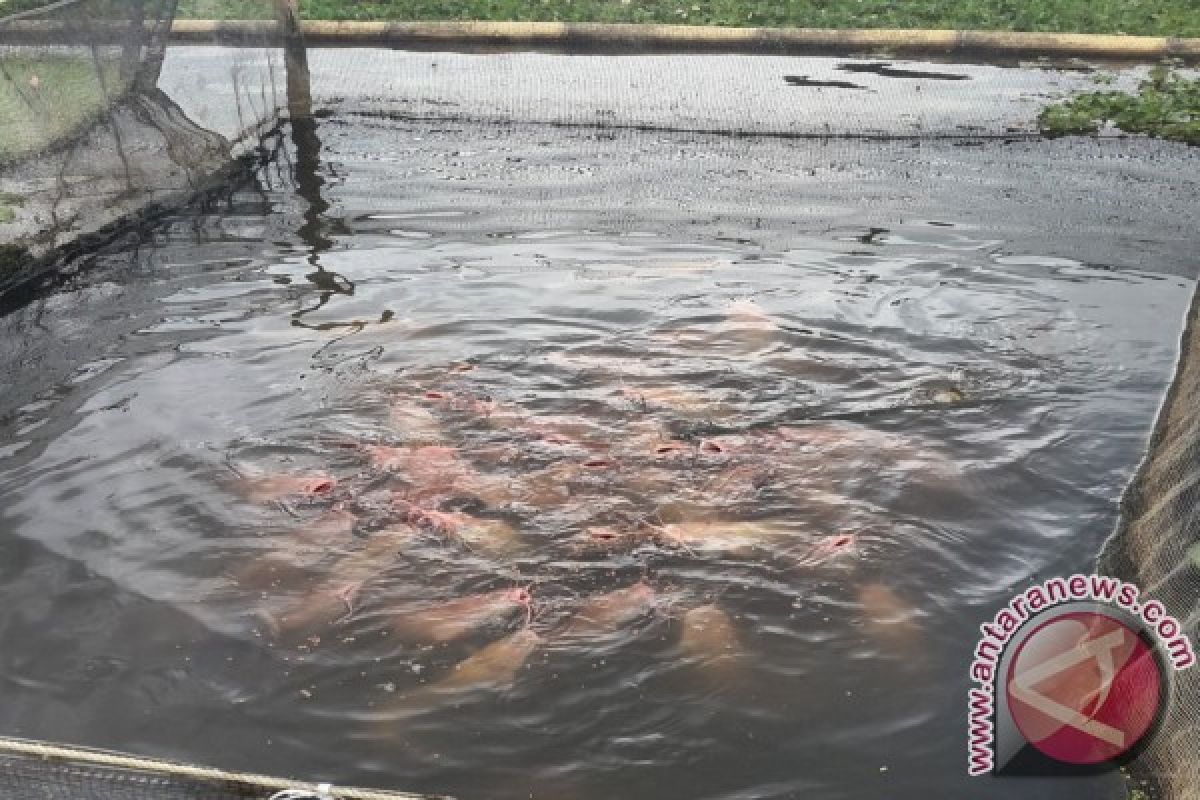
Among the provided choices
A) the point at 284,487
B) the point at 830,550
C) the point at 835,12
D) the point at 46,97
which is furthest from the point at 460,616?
Result: the point at 835,12

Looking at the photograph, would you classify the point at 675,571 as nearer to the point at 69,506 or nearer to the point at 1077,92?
the point at 69,506

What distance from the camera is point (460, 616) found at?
5.39 metres

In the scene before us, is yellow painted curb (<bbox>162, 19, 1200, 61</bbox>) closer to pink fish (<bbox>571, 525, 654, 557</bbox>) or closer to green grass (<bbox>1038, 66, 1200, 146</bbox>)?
green grass (<bbox>1038, 66, 1200, 146</bbox>)

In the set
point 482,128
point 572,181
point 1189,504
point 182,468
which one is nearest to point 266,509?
point 182,468

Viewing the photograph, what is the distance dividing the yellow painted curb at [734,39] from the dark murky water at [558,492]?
536cm

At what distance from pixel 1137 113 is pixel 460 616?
10.00 meters

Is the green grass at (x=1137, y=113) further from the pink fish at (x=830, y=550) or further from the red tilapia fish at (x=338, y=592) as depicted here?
the red tilapia fish at (x=338, y=592)

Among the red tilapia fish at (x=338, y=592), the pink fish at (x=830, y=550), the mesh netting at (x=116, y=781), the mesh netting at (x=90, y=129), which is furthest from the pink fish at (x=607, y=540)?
the mesh netting at (x=90, y=129)

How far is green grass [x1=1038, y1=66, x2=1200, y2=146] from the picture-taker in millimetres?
11844

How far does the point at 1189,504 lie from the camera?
5.19m

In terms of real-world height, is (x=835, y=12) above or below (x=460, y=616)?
above

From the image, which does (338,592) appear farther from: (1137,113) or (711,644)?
(1137,113)

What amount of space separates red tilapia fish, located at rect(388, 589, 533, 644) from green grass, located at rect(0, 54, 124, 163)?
17.7 ft

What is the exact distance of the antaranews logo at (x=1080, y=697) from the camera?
4402 millimetres
